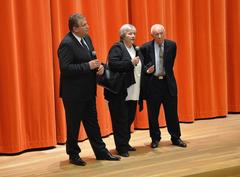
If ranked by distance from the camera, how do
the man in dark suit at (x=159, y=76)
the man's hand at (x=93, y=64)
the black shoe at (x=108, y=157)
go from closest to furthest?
the man's hand at (x=93, y=64), the black shoe at (x=108, y=157), the man in dark suit at (x=159, y=76)

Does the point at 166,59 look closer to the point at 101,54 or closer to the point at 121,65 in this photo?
the point at 121,65

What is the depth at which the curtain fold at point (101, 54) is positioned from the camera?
186 inches

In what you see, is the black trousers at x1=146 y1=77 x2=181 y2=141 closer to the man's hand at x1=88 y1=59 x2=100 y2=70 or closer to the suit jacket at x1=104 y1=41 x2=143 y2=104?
the suit jacket at x1=104 y1=41 x2=143 y2=104

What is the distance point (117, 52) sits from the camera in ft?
14.2

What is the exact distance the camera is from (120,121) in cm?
439

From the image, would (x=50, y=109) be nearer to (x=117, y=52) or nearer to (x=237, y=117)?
(x=117, y=52)

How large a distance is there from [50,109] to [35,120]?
19 centimetres

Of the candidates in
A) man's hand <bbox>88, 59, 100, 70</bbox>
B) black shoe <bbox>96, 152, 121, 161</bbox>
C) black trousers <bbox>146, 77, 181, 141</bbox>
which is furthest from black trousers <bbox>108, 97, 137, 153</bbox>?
man's hand <bbox>88, 59, 100, 70</bbox>

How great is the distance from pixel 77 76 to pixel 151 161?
1027 mm

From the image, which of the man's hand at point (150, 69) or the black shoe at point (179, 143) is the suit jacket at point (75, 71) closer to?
the man's hand at point (150, 69)

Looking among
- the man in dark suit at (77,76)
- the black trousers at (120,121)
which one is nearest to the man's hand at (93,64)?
the man in dark suit at (77,76)

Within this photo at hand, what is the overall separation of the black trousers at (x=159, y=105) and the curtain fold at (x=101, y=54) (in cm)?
78

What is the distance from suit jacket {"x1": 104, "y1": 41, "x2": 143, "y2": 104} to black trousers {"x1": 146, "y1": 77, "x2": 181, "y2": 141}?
34 cm

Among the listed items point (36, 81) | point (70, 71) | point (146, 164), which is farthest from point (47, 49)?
point (146, 164)
